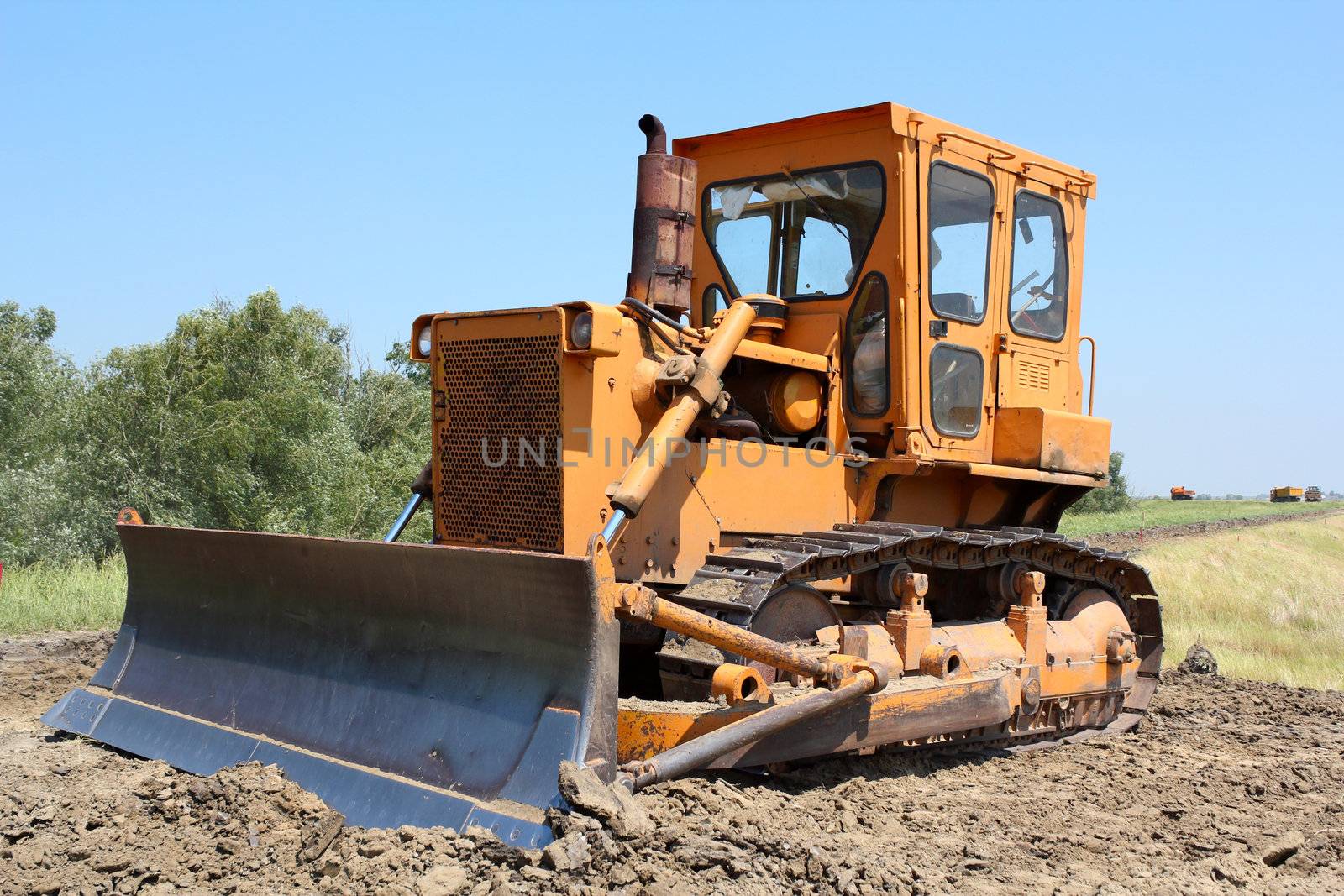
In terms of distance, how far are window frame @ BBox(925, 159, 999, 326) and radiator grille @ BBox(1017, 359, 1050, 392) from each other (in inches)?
19.4

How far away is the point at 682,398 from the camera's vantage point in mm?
5746

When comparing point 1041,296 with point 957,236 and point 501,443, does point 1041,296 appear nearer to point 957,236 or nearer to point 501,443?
point 957,236

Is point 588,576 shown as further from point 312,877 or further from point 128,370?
point 128,370

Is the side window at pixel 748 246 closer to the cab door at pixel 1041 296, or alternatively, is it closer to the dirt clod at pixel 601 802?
the cab door at pixel 1041 296

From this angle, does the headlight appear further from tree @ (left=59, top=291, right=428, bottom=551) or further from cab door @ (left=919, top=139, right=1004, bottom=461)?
tree @ (left=59, top=291, right=428, bottom=551)

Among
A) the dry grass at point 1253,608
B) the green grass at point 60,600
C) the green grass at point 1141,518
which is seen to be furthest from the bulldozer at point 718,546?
the green grass at point 1141,518

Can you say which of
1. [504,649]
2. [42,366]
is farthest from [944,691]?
[42,366]

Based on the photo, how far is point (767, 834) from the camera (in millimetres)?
4512

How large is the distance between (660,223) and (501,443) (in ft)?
4.37

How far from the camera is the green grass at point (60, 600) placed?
401 inches

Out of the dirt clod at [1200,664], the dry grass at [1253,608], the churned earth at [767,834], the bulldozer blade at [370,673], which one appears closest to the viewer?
the churned earth at [767,834]

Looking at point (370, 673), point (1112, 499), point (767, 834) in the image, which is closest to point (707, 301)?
point (370, 673)

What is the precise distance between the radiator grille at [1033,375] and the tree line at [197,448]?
927 centimetres

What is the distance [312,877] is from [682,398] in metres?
2.66
